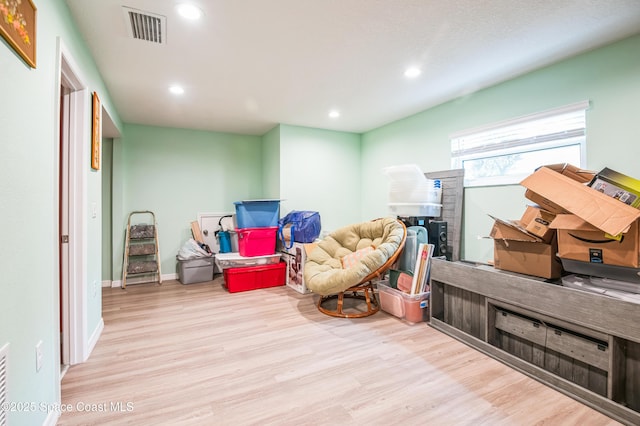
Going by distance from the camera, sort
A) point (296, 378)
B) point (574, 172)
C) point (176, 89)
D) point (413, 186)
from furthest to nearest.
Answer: point (413, 186), point (176, 89), point (574, 172), point (296, 378)

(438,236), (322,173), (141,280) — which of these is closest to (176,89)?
(322,173)

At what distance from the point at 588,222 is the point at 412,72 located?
6.22 feet

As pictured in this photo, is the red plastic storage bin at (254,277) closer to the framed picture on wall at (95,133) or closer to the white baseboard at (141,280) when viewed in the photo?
the white baseboard at (141,280)

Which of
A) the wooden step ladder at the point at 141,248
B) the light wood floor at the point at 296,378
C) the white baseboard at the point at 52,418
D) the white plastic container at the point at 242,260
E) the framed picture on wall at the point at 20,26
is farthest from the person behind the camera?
the wooden step ladder at the point at 141,248

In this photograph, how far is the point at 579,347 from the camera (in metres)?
1.86

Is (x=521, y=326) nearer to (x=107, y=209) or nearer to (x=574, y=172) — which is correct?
(x=574, y=172)

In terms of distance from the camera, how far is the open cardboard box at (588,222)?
68.2 inches

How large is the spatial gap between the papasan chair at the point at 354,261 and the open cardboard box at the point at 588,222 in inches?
52.7

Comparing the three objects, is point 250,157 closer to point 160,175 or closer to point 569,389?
point 160,175

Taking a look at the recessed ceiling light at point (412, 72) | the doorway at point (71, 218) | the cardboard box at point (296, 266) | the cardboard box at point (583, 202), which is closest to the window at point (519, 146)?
the cardboard box at point (583, 202)

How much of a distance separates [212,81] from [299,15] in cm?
142

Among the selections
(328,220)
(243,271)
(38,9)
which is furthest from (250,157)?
A: (38,9)

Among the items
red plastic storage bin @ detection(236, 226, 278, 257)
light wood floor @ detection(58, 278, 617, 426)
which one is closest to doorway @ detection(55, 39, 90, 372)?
light wood floor @ detection(58, 278, 617, 426)

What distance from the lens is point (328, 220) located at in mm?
4977
